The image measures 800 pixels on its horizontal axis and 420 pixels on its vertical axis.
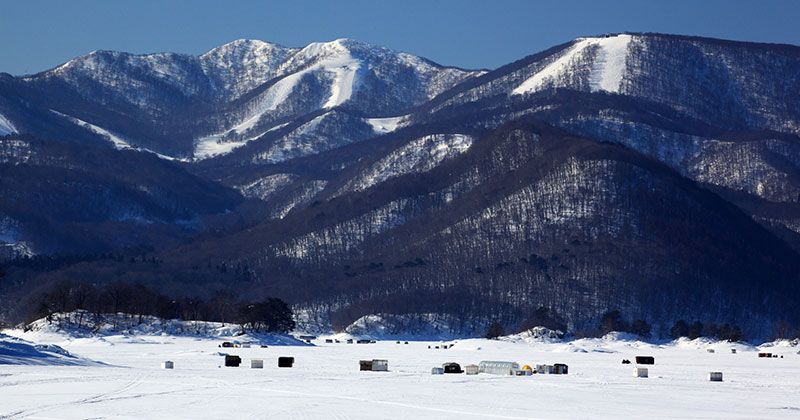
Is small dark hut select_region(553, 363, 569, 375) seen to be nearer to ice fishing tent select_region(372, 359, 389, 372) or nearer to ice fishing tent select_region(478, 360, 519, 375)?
ice fishing tent select_region(478, 360, 519, 375)

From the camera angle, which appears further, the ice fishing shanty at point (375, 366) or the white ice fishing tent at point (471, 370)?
the ice fishing shanty at point (375, 366)

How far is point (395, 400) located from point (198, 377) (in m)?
27.8

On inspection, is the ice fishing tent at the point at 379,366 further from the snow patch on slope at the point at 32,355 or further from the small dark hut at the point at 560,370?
the snow patch on slope at the point at 32,355

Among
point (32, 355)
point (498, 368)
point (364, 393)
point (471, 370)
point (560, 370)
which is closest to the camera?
point (364, 393)

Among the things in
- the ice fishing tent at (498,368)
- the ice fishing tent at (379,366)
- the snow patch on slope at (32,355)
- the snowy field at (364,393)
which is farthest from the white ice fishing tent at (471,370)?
the snow patch on slope at (32,355)

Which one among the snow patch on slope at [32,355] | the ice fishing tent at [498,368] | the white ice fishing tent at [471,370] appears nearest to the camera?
the snow patch on slope at [32,355]

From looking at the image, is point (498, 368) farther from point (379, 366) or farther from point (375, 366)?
point (375, 366)

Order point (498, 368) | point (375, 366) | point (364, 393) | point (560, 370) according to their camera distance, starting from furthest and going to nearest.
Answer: point (560, 370) < point (375, 366) < point (498, 368) < point (364, 393)

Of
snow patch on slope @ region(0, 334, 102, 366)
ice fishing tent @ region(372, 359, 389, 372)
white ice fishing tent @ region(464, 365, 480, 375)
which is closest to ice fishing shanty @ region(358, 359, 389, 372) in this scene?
ice fishing tent @ region(372, 359, 389, 372)

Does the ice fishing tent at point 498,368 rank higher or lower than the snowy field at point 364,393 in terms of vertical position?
higher

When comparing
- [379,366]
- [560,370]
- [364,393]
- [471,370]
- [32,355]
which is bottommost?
[364,393]

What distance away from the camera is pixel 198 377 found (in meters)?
128

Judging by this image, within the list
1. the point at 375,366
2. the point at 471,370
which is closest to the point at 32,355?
the point at 375,366

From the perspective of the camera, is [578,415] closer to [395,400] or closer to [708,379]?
[395,400]
